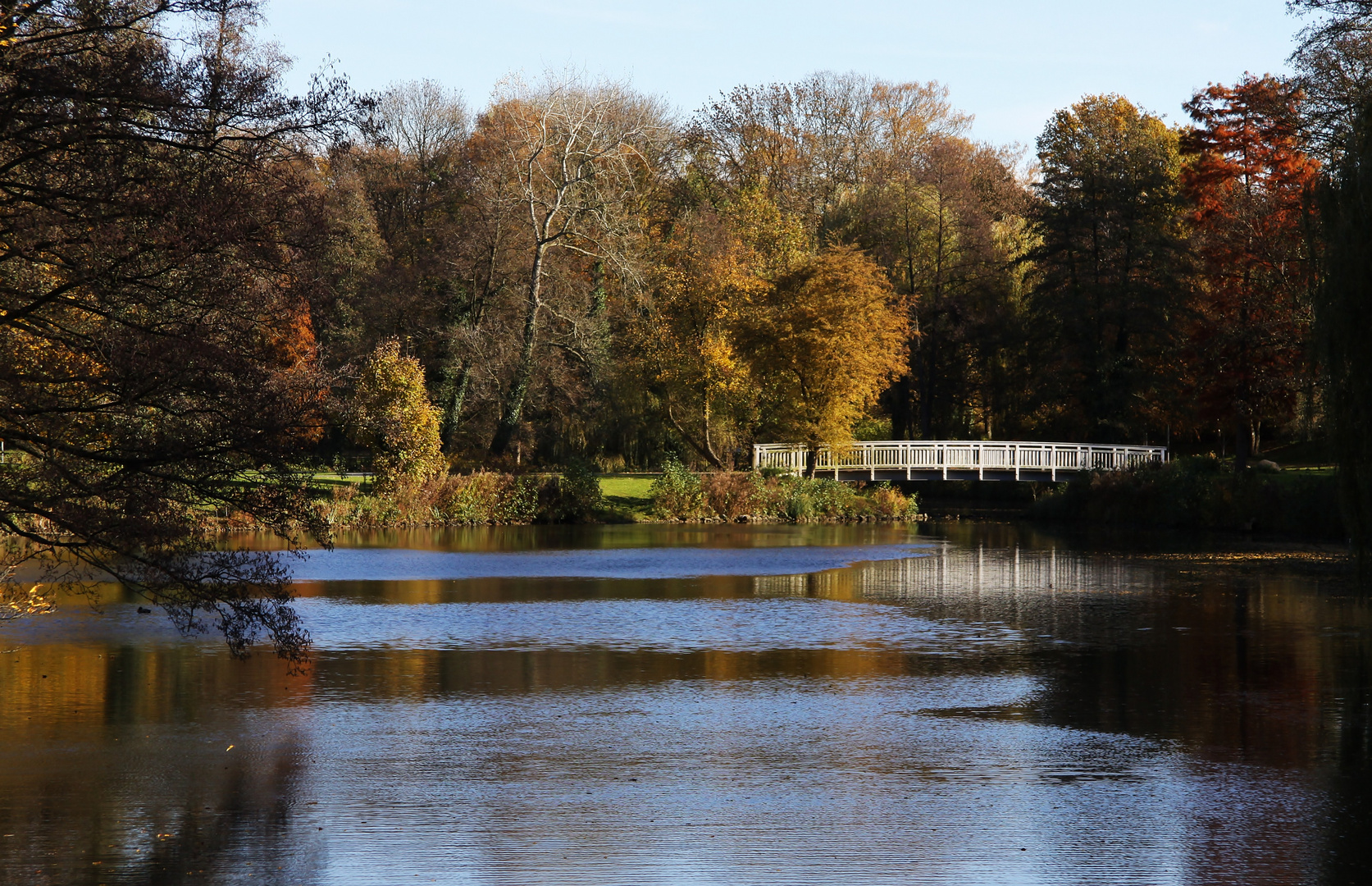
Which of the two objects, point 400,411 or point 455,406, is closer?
point 400,411

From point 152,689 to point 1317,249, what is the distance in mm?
13672

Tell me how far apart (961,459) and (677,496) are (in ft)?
37.0

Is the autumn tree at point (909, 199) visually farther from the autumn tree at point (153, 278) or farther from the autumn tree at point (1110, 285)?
the autumn tree at point (153, 278)

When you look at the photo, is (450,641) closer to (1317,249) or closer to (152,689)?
(152,689)

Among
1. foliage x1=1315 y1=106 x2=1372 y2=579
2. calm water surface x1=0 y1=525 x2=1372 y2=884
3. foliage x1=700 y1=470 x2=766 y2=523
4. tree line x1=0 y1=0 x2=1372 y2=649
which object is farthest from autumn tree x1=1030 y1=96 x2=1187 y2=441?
foliage x1=1315 y1=106 x2=1372 y2=579

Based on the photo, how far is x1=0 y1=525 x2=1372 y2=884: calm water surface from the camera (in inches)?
302

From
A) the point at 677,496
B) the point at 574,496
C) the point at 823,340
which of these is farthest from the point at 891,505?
the point at 574,496

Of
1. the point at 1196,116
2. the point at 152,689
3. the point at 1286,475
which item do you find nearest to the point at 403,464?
the point at 152,689

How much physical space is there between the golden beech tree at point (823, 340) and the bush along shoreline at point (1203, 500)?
7.72 m

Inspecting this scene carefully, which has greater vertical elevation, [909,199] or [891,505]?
[909,199]

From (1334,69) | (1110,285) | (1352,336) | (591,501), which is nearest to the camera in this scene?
(1352,336)

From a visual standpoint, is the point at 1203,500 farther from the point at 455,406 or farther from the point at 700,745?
the point at 700,745

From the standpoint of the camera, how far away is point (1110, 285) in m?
48.8

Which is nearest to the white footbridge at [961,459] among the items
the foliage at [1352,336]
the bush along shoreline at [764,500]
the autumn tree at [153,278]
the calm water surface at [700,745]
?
the bush along shoreline at [764,500]
